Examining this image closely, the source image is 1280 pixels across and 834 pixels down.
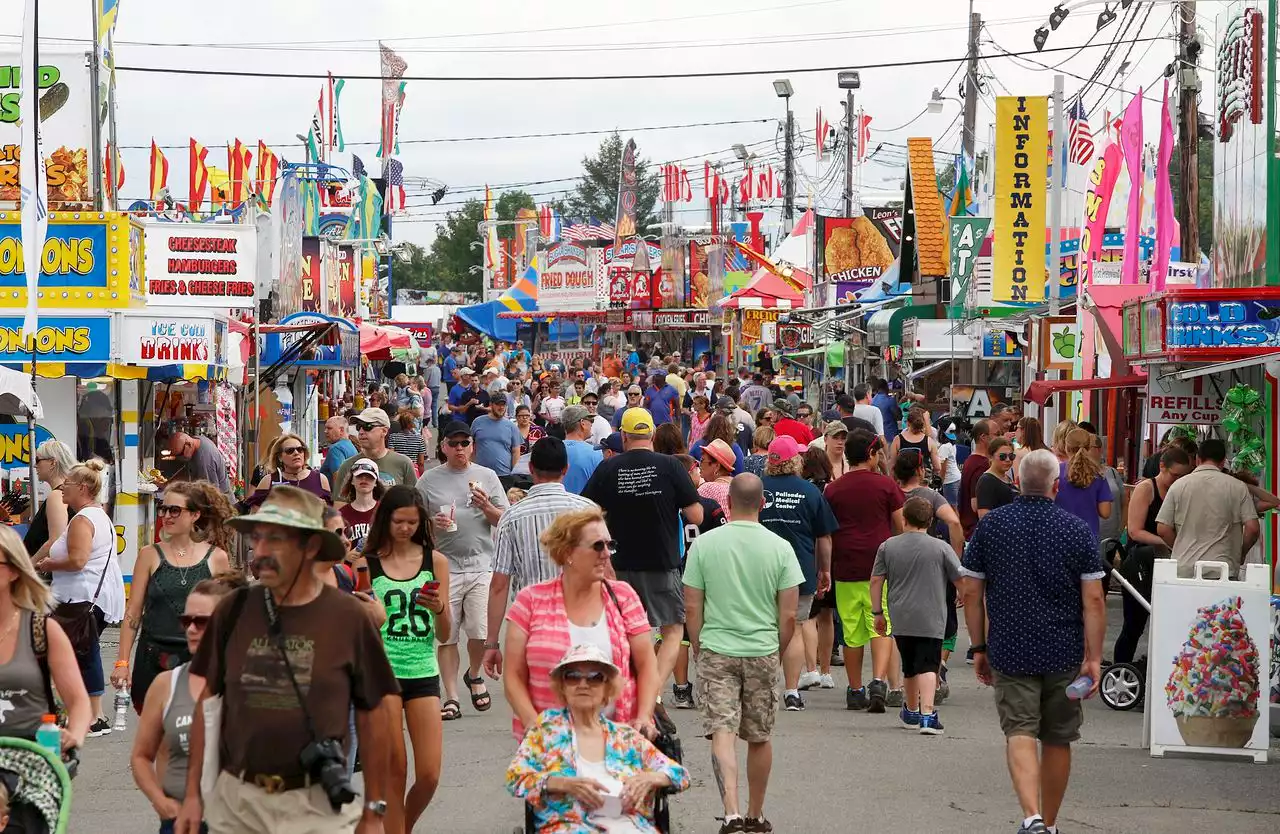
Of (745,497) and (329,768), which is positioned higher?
(745,497)

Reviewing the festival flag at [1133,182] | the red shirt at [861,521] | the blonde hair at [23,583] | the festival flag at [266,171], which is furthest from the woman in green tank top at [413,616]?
the festival flag at [266,171]

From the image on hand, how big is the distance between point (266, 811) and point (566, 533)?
1.70 meters

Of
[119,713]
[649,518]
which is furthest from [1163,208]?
[119,713]

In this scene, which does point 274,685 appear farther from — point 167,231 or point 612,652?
point 167,231

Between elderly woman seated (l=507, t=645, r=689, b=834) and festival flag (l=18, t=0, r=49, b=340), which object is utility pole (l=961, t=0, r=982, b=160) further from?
elderly woman seated (l=507, t=645, r=689, b=834)

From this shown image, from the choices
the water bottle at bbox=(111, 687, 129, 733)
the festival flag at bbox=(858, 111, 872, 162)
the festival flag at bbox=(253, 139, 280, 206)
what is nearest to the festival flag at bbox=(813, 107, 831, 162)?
the festival flag at bbox=(858, 111, 872, 162)

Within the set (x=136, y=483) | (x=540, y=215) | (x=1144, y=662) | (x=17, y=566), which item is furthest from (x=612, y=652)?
(x=540, y=215)

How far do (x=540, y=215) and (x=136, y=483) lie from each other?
212ft

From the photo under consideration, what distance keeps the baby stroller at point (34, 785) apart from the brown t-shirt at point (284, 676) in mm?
701

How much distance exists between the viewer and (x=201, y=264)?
1756cm

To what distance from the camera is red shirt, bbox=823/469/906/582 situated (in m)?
10.8

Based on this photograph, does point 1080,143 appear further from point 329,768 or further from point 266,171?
point 329,768

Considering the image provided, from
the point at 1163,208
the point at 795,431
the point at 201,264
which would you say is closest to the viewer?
the point at 795,431

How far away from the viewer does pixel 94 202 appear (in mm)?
16484
